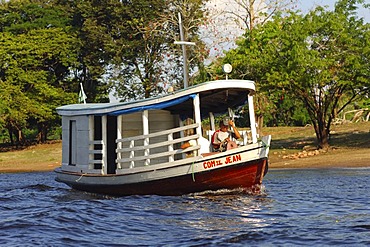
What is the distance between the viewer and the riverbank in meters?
28.5

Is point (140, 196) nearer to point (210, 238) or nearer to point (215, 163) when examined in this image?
point (215, 163)

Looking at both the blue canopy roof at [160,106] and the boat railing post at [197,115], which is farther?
the blue canopy roof at [160,106]

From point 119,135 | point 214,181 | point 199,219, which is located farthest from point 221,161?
point 119,135

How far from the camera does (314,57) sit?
1164 inches

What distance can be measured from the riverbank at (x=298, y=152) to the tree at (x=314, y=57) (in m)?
1.40

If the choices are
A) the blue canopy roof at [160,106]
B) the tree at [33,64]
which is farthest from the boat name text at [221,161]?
the tree at [33,64]

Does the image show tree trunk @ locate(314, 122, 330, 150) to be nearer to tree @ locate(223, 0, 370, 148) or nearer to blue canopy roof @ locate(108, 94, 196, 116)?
tree @ locate(223, 0, 370, 148)

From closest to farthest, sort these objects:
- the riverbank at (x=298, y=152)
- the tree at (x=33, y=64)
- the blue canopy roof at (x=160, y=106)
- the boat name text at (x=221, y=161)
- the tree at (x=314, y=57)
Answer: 1. the boat name text at (x=221, y=161)
2. the blue canopy roof at (x=160, y=106)
3. the riverbank at (x=298, y=152)
4. the tree at (x=314, y=57)
5. the tree at (x=33, y=64)

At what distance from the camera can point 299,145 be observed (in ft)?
114

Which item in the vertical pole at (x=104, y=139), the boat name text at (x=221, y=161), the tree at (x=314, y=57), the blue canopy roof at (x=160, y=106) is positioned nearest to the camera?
the boat name text at (x=221, y=161)

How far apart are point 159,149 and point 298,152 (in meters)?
14.1

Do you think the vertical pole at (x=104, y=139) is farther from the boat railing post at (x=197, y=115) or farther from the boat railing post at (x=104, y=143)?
the boat railing post at (x=197, y=115)

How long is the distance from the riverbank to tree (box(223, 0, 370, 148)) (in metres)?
1.40

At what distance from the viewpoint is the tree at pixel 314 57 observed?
97.3 feet
